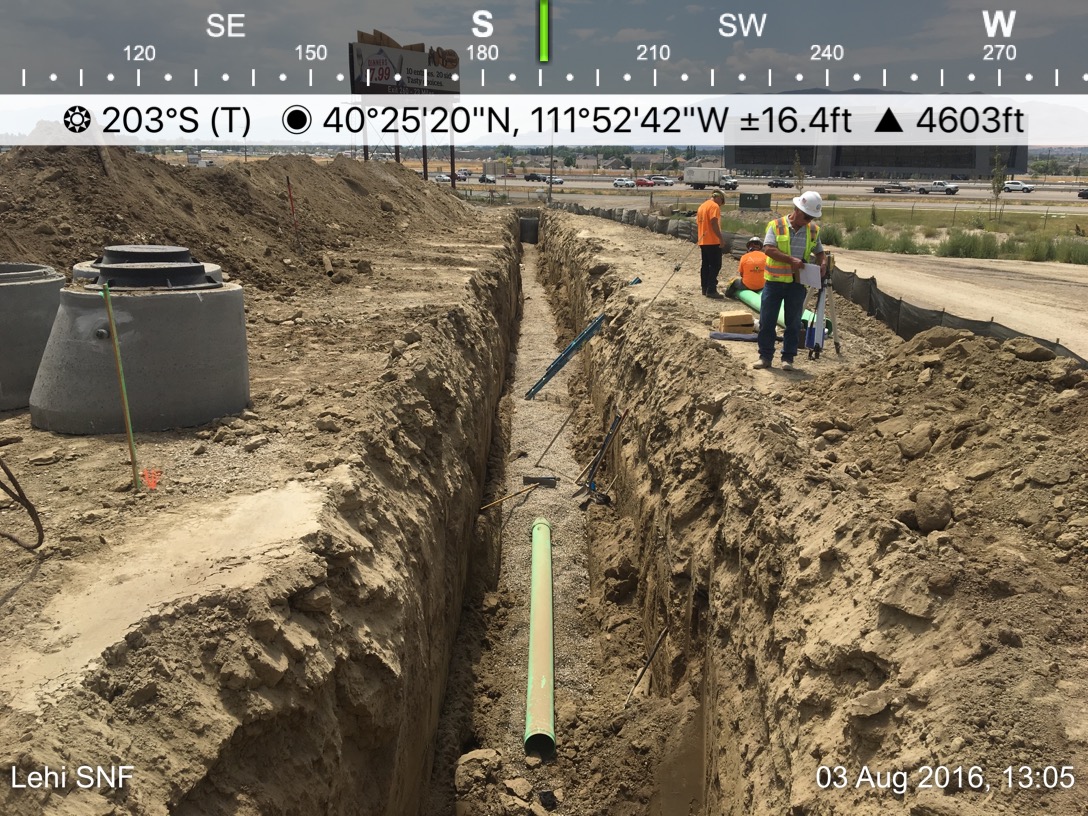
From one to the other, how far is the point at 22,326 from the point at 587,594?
21.5 feet

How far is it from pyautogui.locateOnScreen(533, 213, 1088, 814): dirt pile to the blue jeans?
13.0 inches

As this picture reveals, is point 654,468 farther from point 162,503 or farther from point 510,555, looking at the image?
point 162,503

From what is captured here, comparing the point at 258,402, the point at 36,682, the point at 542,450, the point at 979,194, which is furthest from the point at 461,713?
the point at 979,194

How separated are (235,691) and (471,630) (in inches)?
187

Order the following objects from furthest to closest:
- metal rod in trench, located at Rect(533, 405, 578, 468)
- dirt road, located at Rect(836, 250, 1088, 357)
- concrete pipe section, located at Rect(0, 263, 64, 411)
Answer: dirt road, located at Rect(836, 250, 1088, 357) < metal rod in trench, located at Rect(533, 405, 578, 468) < concrete pipe section, located at Rect(0, 263, 64, 411)

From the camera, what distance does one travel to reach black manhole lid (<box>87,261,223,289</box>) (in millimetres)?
7121

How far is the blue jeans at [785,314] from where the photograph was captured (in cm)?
884

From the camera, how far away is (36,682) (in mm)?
3771

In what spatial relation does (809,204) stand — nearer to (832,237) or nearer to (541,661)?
(541,661)

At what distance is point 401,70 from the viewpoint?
39.7 metres

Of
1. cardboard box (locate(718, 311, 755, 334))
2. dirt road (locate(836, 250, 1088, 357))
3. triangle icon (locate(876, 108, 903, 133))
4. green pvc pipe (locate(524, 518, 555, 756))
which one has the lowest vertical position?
green pvc pipe (locate(524, 518, 555, 756))

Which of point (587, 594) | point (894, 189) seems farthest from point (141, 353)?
point (894, 189)

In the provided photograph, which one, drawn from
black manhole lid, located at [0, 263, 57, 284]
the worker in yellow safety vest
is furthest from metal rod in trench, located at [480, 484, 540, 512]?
black manhole lid, located at [0, 263, 57, 284]

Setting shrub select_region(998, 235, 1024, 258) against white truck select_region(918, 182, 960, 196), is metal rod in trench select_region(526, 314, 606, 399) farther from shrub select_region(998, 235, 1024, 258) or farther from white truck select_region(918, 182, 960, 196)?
white truck select_region(918, 182, 960, 196)
